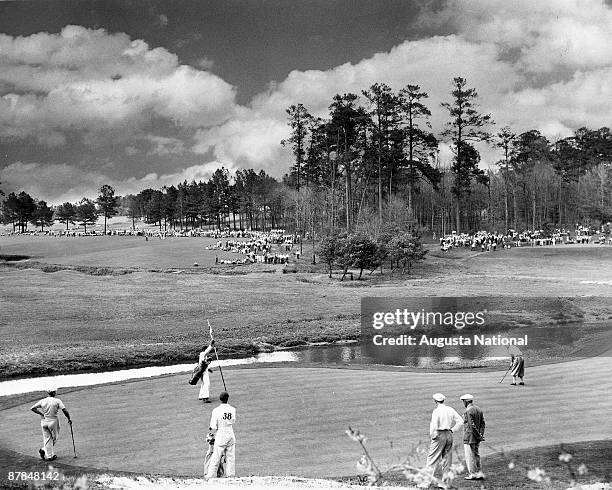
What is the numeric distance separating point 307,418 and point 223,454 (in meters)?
1.68

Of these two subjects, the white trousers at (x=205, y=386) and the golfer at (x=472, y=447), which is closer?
the golfer at (x=472, y=447)

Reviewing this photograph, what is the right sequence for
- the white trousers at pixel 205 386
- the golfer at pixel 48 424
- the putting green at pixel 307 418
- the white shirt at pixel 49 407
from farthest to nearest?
the white trousers at pixel 205 386 → the white shirt at pixel 49 407 → the golfer at pixel 48 424 → the putting green at pixel 307 418

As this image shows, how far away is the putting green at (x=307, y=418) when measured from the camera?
7.07 metres

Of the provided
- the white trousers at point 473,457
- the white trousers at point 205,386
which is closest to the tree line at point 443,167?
the white trousers at point 205,386

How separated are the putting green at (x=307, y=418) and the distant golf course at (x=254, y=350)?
26 millimetres

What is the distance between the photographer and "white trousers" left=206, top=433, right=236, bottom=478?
655 cm

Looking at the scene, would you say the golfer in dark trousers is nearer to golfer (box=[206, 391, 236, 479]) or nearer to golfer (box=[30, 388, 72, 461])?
golfer (box=[206, 391, 236, 479])

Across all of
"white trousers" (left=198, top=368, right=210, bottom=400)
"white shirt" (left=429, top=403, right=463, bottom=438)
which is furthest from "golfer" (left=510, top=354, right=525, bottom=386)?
"white trousers" (left=198, top=368, right=210, bottom=400)

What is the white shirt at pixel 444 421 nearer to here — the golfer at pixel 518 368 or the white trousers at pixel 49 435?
the golfer at pixel 518 368

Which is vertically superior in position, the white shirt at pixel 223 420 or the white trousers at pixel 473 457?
the white shirt at pixel 223 420

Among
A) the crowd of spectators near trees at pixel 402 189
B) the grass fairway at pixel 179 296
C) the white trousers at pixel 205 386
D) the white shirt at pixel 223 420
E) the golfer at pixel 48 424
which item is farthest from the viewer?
the grass fairway at pixel 179 296

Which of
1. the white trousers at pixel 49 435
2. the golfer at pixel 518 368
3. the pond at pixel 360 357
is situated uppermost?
the golfer at pixel 518 368

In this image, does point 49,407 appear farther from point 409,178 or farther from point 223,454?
point 409,178

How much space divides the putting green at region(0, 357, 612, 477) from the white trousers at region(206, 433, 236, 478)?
0.25m
